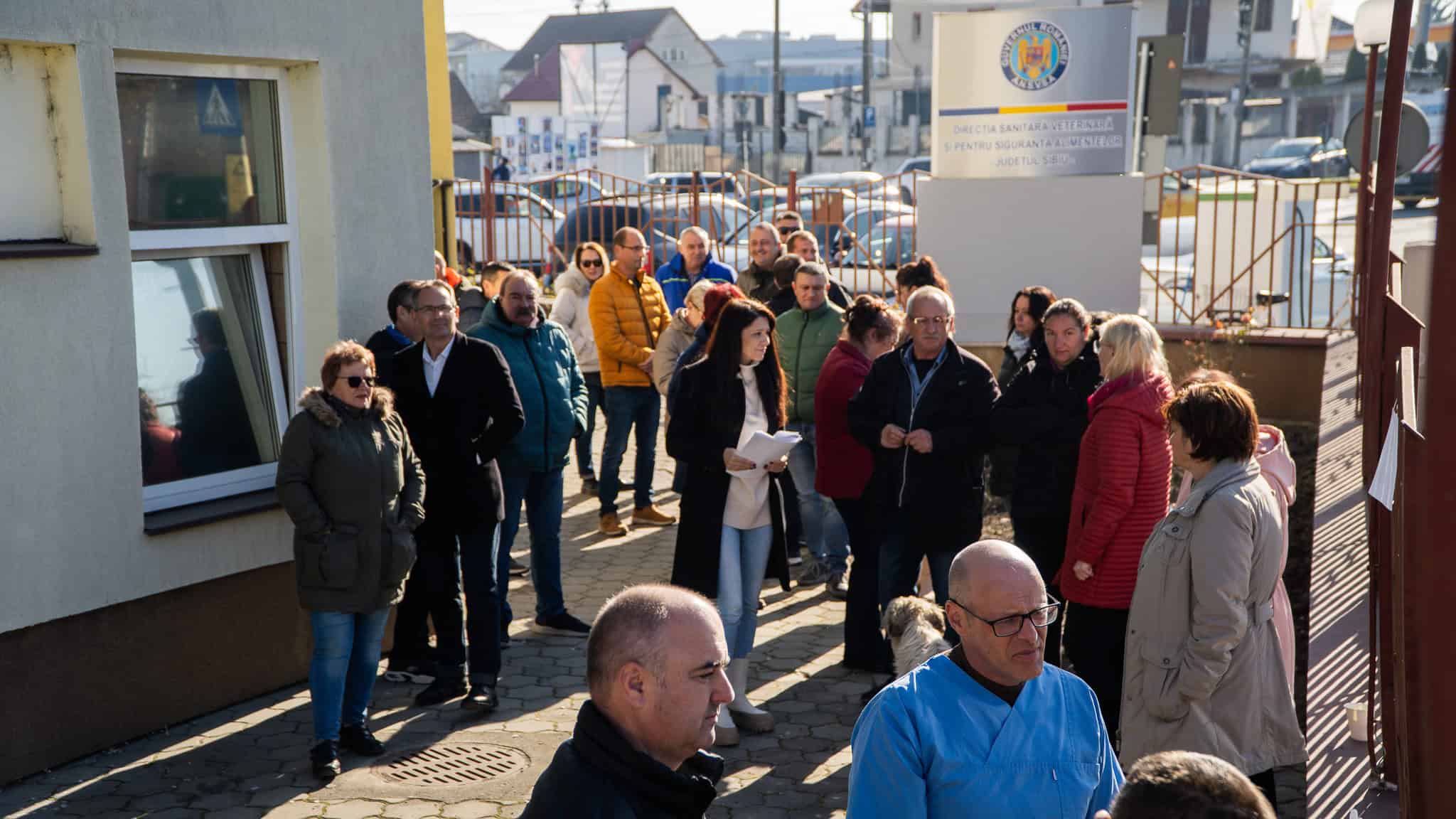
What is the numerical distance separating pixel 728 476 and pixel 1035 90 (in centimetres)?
912

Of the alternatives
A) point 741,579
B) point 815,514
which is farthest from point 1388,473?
point 815,514

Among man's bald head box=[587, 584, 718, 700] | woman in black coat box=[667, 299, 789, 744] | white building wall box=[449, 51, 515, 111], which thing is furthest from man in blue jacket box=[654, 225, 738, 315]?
white building wall box=[449, 51, 515, 111]

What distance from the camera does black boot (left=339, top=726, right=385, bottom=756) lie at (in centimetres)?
594

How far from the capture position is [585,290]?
1015 cm

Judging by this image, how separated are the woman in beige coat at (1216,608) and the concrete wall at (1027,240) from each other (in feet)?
30.8

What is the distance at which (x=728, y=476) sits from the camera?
20.0ft

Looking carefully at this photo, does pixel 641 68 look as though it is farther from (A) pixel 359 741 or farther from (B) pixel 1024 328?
(A) pixel 359 741

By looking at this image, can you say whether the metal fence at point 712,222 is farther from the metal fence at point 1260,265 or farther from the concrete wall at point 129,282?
the concrete wall at point 129,282

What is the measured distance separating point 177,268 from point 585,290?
4.07 metres

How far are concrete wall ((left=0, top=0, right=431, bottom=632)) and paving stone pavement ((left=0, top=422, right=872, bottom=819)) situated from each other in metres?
0.67

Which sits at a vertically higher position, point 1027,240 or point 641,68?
point 641,68

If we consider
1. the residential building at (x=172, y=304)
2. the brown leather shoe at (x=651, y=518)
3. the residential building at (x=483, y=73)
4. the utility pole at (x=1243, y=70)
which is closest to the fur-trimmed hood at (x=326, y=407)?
the residential building at (x=172, y=304)

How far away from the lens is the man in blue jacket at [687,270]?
401 inches

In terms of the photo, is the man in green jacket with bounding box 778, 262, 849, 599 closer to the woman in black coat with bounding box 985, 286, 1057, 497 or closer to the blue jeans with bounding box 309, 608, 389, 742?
the woman in black coat with bounding box 985, 286, 1057, 497
